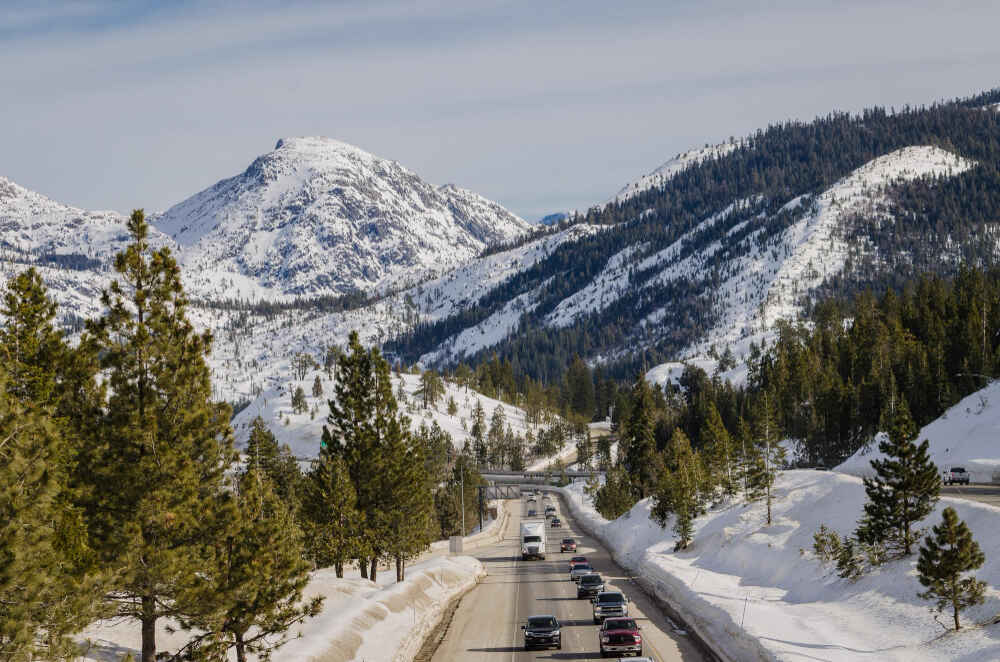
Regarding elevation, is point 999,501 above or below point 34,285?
below

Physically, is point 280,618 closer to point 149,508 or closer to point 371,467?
point 149,508

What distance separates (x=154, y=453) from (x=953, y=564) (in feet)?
83.6

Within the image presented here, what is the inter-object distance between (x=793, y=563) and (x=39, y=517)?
42.7m

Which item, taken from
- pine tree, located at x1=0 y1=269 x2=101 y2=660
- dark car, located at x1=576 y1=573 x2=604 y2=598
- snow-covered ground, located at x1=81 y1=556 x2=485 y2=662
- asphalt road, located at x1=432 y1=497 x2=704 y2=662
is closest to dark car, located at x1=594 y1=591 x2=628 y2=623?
asphalt road, located at x1=432 y1=497 x2=704 y2=662

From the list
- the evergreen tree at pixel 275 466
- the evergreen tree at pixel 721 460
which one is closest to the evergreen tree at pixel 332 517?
the evergreen tree at pixel 721 460

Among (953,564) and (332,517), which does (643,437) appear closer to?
(332,517)

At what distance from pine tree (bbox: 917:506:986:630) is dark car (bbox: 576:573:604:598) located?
77.4ft

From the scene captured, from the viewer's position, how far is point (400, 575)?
59469 millimetres

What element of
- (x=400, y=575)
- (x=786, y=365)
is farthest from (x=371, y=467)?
(x=786, y=365)

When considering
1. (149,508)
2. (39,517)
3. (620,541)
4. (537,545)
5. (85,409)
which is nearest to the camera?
(39,517)

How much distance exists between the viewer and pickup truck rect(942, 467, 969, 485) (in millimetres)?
65562

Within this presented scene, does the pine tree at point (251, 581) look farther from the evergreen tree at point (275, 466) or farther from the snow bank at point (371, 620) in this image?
the evergreen tree at point (275, 466)

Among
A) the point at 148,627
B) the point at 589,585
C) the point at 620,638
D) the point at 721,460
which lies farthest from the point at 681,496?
the point at 148,627

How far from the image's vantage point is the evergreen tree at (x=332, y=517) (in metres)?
55.8
